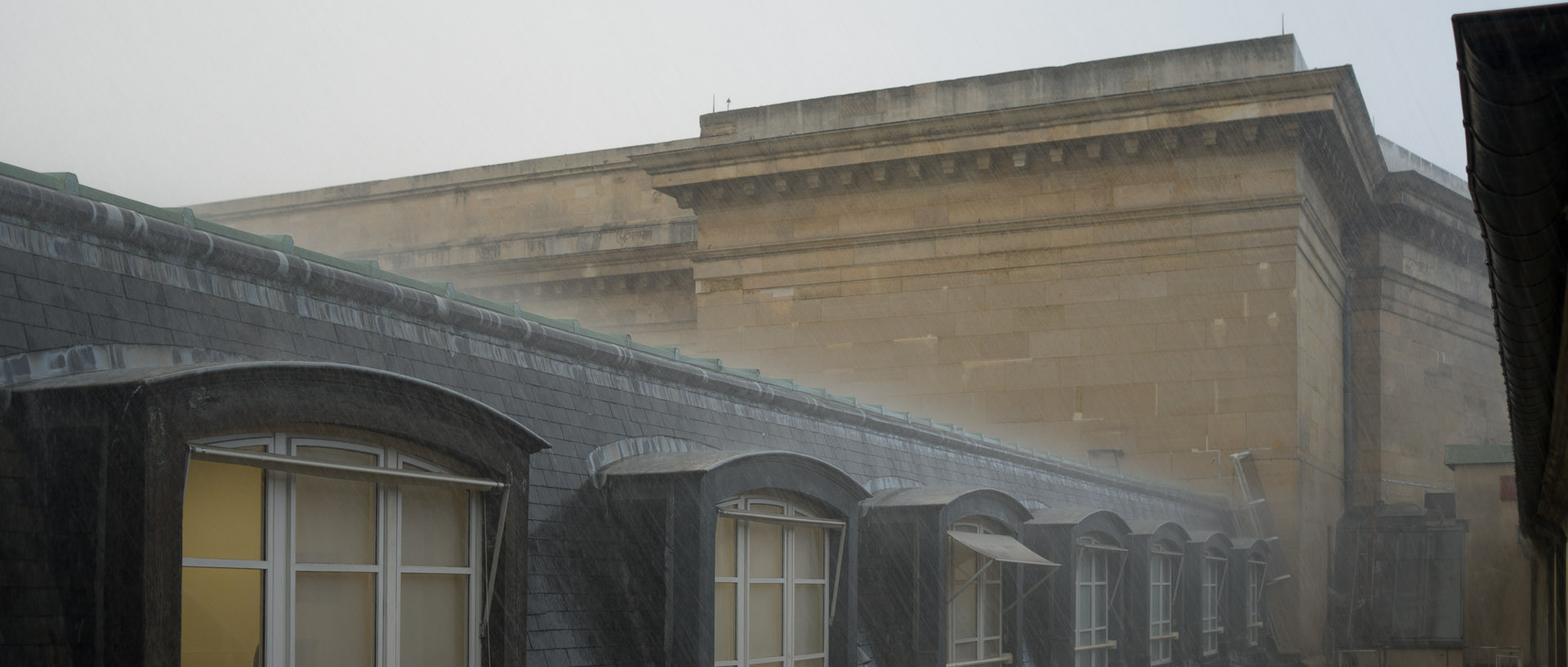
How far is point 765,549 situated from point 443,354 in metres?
3.30

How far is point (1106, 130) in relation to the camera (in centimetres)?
2762

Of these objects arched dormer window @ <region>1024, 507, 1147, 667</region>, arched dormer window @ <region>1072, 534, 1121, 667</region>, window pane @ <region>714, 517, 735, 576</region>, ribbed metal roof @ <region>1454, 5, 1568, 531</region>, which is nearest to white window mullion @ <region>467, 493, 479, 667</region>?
window pane @ <region>714, 517, 735, 576</region>

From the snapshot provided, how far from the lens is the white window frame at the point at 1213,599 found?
2177 centimetres

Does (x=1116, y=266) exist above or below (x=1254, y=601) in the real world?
above

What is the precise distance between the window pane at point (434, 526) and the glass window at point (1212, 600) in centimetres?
1588

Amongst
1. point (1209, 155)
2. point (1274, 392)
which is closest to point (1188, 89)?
point (1209, 155)

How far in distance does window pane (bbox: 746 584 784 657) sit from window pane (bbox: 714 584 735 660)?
0.19 meters

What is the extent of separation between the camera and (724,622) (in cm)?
1034

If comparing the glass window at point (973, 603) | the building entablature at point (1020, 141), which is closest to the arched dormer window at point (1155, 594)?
the glass window at point (973, 603)

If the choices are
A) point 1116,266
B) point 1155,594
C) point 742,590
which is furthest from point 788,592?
point 1116,266

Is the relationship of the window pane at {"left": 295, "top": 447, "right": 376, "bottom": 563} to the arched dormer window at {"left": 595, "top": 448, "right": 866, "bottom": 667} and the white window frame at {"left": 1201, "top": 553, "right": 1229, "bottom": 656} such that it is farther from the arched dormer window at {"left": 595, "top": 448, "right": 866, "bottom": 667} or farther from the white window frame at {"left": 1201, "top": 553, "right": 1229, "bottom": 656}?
the white window frame at {"left": 1201, "top": 553, "right": 1229, "bottom": 656}

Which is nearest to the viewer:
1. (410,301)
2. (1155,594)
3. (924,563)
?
(410,301)

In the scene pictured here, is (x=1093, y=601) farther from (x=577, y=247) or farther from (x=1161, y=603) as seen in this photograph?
(x=577, y=247)

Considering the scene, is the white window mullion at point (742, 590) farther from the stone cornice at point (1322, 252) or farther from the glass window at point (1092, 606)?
the stone cornice at point (1322, 252)
